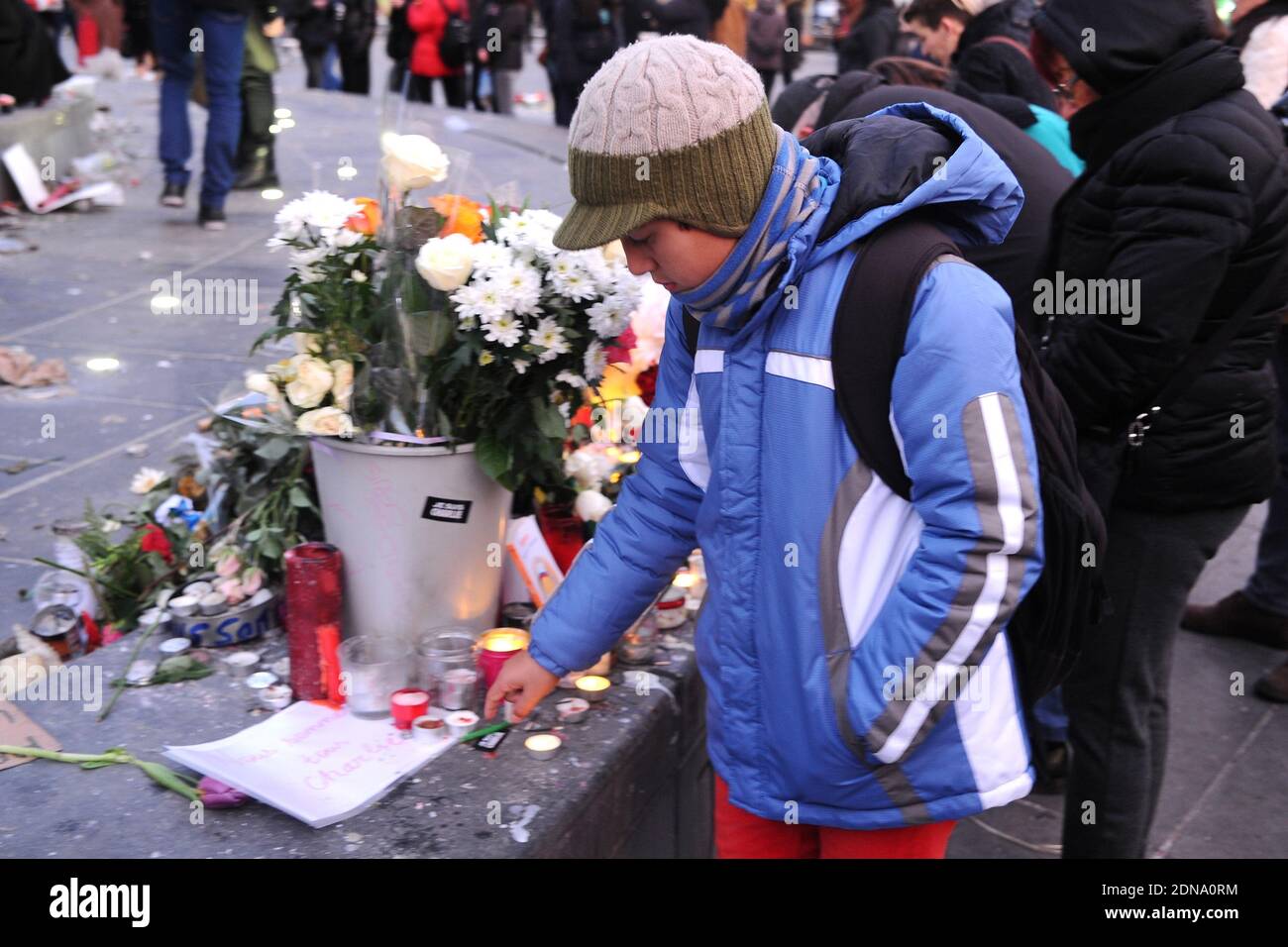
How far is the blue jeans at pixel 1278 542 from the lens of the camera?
4.10 m

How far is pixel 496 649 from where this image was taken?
2.34 meters

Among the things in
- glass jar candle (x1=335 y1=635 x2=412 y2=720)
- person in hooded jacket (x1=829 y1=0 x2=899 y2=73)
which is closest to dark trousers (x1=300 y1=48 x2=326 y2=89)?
person in hooded jacket (x1=829 y1=0 x2=899 y2=73)

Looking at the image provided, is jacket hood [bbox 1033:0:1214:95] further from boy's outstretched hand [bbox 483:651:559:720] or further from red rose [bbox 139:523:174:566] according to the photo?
red rose [bbox 139:523:174:566]

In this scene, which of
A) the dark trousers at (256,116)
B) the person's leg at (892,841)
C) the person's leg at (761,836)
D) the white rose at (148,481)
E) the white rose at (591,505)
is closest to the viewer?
the person's leg at (892,841)

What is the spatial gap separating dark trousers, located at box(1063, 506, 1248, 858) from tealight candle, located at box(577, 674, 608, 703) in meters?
0.92

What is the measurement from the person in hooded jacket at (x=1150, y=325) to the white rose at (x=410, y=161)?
119 centimetres

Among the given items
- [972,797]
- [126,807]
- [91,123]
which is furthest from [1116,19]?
[91,123]

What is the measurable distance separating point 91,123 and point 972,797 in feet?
26.0

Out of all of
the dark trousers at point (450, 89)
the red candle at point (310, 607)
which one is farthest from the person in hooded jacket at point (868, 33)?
the red candle at point (310, 607)

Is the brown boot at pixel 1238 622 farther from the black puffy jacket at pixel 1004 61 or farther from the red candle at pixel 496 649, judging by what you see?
the red candle at pixel 496 649

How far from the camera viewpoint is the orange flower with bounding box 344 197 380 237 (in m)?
2.42

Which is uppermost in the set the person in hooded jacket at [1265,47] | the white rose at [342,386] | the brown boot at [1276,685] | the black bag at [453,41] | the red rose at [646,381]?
the black bag at [453,41]

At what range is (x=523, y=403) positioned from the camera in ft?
7.73

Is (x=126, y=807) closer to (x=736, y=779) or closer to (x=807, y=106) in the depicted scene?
(x=736, y=779)
